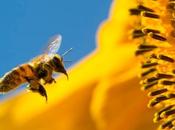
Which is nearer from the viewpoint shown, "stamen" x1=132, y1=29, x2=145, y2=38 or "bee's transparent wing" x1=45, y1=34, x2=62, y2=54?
"bee's transparent wing" x1=45, y1=34, x2=62, y2=54

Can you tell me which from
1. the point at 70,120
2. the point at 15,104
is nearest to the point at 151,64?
the point at 70,120

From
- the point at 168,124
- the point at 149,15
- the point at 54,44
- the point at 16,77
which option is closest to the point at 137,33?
the point at 149,15

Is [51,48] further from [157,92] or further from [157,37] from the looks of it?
[157,92]

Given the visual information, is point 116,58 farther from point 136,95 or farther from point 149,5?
point 149,5

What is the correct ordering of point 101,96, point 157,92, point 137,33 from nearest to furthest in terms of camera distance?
point 157,92 < point 137,33 < point 101,96

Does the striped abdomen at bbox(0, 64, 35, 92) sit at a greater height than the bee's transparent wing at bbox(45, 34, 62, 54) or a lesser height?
lesser

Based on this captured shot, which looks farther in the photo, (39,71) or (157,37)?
(157,37)

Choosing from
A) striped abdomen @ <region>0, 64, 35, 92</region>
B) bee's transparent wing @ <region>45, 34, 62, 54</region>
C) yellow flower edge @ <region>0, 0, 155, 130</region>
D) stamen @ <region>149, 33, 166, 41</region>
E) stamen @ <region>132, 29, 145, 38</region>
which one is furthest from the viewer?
yellow flower edge @ <region>0, 0, 155, 130</region>

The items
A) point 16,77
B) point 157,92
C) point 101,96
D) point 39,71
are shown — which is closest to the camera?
point 16,77

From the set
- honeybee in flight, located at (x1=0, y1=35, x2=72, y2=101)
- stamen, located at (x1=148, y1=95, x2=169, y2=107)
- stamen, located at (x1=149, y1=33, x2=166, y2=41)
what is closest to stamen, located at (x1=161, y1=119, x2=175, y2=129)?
stamen, located at (x1=148, y1=95, x2=169, y2=107)

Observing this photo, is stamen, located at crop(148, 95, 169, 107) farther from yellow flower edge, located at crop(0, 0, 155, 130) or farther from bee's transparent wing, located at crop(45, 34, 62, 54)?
Result: bee's transparent wing, located at crop(45, 34, 62, 54)
